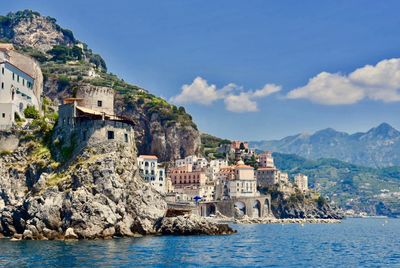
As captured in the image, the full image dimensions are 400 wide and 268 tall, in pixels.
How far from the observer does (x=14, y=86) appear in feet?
282

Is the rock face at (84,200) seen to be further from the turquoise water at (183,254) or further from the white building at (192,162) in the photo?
the white building at (192,162)

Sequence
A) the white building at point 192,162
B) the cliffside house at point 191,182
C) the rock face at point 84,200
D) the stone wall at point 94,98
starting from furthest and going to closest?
1. the white building at point 192,162
2. the cliffside house at point 191,182
3. the stone wall at point 94,98
4. the rock face at point 84,200

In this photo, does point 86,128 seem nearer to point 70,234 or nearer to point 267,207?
point 70,234

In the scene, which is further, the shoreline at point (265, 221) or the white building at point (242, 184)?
the white building at point (242, 184)

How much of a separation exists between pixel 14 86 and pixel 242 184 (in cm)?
8506

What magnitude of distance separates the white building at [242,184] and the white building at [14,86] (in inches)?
2904

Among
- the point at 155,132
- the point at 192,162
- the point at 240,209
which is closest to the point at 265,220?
the point at 240,209

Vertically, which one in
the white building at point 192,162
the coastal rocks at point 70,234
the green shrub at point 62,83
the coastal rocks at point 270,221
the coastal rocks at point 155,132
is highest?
the green shrub at point 62,83

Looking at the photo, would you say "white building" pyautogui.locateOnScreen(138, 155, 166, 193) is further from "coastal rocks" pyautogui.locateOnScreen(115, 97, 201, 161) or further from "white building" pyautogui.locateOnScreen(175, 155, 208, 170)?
"white building" pyautogui.locateOnScreen(175, 155, 208, 170)

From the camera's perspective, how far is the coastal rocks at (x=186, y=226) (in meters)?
77.8

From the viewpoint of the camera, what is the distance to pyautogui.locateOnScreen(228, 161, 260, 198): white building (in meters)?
158

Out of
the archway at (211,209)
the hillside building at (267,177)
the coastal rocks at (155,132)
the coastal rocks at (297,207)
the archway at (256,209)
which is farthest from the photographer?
the hillside building at (267,177)

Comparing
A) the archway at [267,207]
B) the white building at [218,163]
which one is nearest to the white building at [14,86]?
the white building at [218,163]

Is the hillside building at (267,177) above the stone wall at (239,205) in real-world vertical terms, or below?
above
